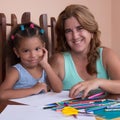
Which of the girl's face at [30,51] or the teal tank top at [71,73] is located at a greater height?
the girl's face at [30,51]

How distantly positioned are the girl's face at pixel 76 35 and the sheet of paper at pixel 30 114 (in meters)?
0.63

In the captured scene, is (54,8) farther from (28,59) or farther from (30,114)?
(30,114)

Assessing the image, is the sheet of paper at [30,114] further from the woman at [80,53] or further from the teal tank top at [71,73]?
the teal tank top at [71,73]

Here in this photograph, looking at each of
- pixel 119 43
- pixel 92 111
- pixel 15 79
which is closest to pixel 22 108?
pixel 92 111

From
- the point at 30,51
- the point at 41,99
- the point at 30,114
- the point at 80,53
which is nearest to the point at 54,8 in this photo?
the point at 80,53

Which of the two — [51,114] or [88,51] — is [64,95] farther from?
[88,51]

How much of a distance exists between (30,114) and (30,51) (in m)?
0.67

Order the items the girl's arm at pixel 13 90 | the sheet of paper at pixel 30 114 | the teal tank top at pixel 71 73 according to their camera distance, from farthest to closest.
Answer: the teal tank top at pixel 71 73 < the girl's arm at pixel 13 90 < the sheet of paper at pixel 30 114

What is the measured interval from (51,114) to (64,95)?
0.32 meters

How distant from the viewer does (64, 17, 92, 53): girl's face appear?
144cm

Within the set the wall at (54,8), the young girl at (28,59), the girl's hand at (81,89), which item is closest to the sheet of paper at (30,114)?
the girl's hand at (81,89)

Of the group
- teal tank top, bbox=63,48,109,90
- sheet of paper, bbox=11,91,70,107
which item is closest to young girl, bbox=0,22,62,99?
teal tank top, bbox=63,48,109,90

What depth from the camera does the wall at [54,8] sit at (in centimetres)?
178

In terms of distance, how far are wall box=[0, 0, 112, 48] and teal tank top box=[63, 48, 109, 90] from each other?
19.3 inches
